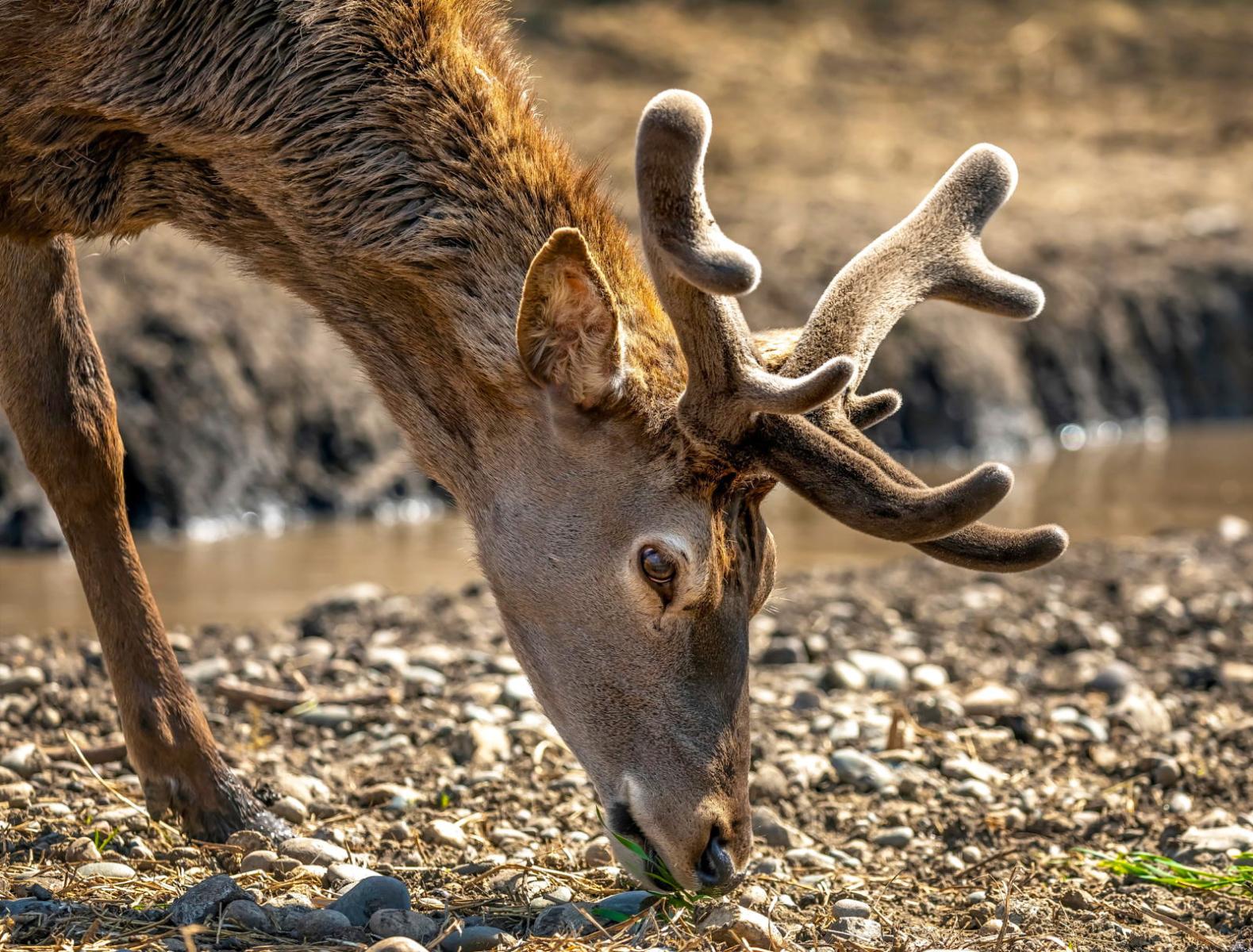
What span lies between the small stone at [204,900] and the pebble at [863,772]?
2234 millimetres

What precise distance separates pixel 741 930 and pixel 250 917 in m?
1.11

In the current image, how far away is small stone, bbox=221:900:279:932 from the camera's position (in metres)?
4.01

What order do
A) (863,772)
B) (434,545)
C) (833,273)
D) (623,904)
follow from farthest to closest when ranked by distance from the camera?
1. (833,273)
2. (434,545)
3. (863,772)
4. (623,904)

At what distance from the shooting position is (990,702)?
650 centimetres

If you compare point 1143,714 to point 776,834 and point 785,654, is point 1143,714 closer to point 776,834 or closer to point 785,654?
point 785,654

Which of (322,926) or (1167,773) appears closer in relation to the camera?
(322,926)

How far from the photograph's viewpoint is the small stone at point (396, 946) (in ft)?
12.3

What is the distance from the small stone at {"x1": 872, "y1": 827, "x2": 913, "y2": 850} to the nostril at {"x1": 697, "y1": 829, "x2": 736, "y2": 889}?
43.3 inches

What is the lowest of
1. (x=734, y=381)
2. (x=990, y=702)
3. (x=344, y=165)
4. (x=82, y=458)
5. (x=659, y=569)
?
(x=990, y=702)

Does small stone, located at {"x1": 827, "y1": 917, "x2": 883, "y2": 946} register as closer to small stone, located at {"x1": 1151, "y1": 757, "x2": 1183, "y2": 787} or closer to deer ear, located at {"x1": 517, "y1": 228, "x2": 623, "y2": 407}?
deer ear, located at {"x1": 517, "y1": 228, "x2": 623, "y2": 407}

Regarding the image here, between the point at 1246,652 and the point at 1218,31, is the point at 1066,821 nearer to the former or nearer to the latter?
the point at 1246,652

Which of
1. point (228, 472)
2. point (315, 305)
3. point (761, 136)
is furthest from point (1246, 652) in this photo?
point (761, 136)

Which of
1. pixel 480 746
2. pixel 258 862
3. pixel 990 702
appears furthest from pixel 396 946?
pixel 990 702

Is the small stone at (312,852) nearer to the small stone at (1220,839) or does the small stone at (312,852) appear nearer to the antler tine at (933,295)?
the antler tine at (933,295)
